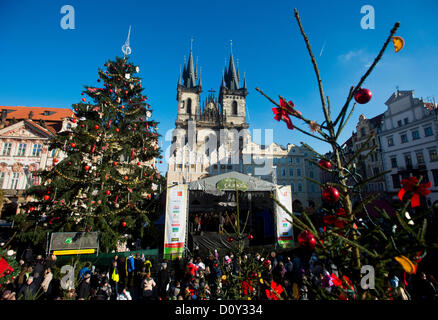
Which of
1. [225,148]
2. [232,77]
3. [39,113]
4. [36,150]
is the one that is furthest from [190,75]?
[36,150]

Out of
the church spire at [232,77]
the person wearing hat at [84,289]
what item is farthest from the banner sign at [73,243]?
the church spire at [232,77]

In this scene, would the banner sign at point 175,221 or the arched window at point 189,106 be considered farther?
the arched window at point 189,106

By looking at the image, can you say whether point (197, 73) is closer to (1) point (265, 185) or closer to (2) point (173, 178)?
(2) point (173, 178)

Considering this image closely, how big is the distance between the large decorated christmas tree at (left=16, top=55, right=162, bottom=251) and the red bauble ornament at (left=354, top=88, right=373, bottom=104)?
435 inches

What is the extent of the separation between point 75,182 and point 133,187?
9.18 ft

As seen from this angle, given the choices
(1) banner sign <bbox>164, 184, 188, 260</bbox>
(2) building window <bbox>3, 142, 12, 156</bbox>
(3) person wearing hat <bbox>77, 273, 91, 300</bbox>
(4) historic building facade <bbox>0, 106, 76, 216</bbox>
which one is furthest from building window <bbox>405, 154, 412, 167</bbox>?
(2) building window <bbox>3, 142, 12, 156</bbox>

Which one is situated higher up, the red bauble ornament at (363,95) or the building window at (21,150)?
the building window at (21,150)

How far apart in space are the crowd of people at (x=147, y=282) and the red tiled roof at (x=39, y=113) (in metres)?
27.1

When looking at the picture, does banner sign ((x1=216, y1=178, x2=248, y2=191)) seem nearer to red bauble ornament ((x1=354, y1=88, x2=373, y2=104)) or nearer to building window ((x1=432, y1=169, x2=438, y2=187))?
red bauble ornament ((x1=354, y1=88, x2=373, y2=104))

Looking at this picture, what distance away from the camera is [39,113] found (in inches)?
1233

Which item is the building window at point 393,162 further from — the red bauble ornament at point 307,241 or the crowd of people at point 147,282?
the red bauble ornament at point 307,241

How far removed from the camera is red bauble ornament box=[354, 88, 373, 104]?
148 centimetres

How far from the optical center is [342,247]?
5.86ft

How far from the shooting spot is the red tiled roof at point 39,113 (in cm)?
2931
